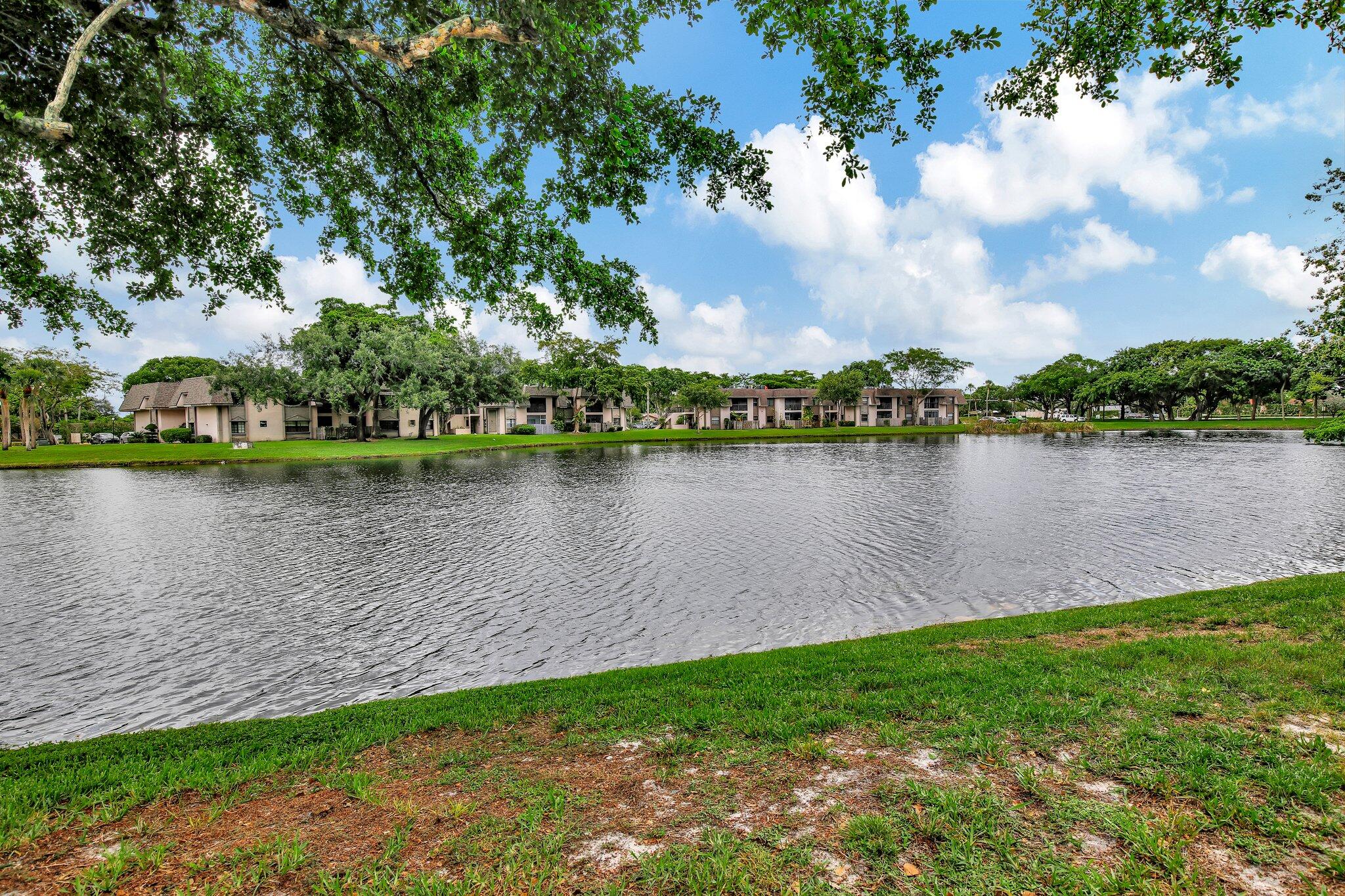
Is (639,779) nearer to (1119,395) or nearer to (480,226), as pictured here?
(480,226)

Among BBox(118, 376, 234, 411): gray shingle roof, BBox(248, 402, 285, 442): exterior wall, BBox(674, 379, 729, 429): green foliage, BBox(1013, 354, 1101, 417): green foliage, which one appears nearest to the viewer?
BBox(118, 376, 234, 411): gray shingle roof

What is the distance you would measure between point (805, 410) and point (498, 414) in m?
49.7

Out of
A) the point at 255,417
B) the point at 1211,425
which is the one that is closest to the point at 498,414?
the point at 255,417

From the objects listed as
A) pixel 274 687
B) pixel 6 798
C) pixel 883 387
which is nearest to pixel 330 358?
pixel 274 687

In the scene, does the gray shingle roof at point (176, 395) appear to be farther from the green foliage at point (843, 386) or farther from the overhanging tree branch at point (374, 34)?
the green foliage at point (843, 386)

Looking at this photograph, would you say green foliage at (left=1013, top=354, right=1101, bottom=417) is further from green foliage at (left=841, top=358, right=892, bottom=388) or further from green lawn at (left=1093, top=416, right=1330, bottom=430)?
green foliage at (left=841, top=358, right=892, bottom=388)

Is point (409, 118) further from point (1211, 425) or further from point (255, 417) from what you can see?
point (1211, 425)

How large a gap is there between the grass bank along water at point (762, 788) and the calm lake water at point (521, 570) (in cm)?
238

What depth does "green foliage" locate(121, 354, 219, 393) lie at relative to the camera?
81.6 m

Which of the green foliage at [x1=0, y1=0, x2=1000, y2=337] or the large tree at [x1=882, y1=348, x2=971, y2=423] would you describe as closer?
the green foliage at [x1=0, y1=0, x2=1000, y2=337]

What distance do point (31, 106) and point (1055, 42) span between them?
42.4ft

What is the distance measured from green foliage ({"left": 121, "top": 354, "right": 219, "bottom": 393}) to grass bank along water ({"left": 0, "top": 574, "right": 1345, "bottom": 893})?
3932 inches

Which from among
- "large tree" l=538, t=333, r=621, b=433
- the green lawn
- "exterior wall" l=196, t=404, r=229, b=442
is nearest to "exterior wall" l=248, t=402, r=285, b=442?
"exterior wall" l=196, t=404, r=229, b=442

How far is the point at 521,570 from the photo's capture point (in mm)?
11992
